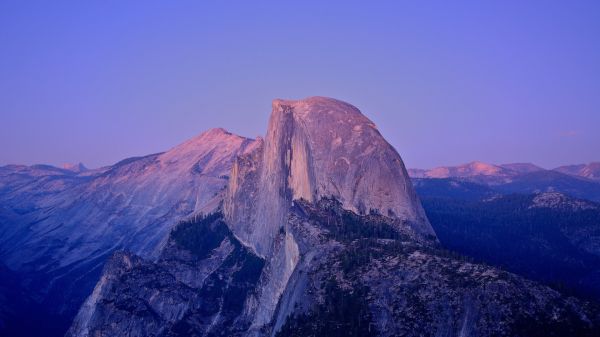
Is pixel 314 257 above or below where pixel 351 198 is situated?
below

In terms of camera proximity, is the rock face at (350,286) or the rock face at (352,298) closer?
the rock face at (352,298)

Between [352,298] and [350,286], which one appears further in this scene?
[350,286]

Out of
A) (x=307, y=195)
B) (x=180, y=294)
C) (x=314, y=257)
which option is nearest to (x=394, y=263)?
(x=314, y=257)

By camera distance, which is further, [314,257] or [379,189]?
[379,189]

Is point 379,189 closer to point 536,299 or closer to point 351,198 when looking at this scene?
point 351,198

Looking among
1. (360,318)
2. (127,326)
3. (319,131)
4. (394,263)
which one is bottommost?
(127,326)

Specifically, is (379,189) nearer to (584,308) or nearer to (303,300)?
(303,300)

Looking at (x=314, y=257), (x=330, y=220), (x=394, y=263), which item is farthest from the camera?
(x=330, y=220)

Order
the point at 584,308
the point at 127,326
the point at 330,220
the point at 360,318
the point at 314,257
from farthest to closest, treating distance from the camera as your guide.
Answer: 1. the point at 127,326
2. the point at 330,220
3. the point at 314,257
4. the point at 360,318
5. the point at 584,308

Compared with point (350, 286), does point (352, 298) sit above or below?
below

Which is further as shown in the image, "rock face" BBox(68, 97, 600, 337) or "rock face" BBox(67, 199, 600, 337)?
"rock face" BBox(68, 97, 600, 337)
